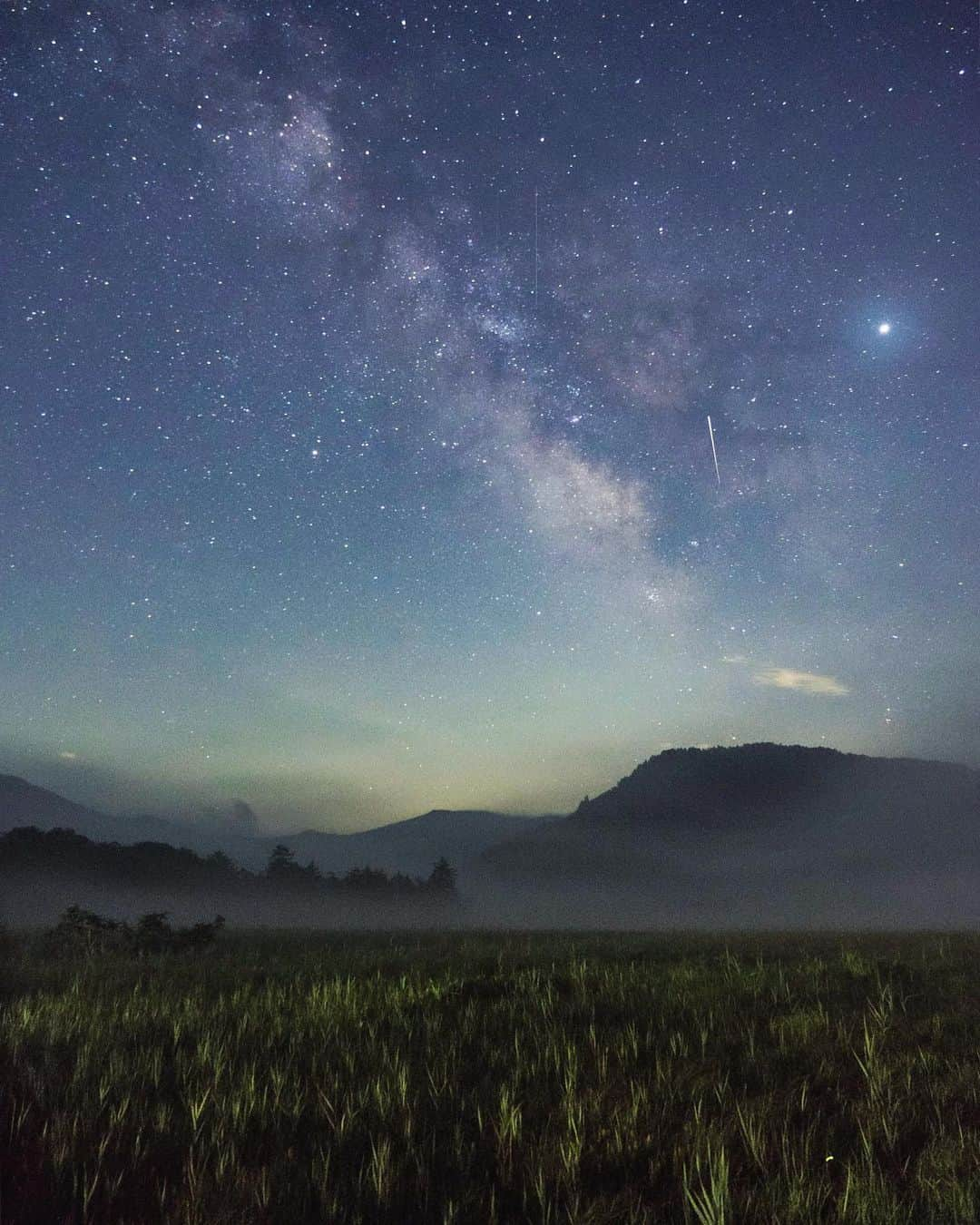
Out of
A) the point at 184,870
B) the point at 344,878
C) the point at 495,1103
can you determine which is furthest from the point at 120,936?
the point at 344,878

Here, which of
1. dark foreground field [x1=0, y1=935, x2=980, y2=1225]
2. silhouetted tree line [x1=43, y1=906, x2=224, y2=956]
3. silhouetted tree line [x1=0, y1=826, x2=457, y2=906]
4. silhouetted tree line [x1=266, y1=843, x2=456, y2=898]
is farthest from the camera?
silhouetted tree line [x1=266, y1=843, x2=456, y2=898]

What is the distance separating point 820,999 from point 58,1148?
21.8 ft

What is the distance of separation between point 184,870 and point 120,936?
7519 cm

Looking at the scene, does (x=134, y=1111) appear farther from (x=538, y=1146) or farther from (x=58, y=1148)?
(x=538, y=1146)

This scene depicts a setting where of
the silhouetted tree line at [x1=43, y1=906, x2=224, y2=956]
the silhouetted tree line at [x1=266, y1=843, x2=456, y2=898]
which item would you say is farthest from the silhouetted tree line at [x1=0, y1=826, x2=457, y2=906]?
the silhouetted tree line at [x1=43, y1=906, x2=224, y2=956]

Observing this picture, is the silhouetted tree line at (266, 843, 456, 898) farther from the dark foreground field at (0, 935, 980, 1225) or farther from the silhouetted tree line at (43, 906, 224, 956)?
the dark foreground field at (0, 935, 980, 1225)

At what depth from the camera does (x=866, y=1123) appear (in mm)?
3430

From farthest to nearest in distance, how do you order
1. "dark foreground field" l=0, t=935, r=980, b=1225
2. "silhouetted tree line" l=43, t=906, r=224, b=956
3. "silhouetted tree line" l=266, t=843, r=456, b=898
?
"silhouetted tree line" l=266, t=843, r=456, b=898 < "silhouetted tree line" l=43, t=906, r=224, b=956 < "dark foreground field" l=0, t=935, r=980, b=1225

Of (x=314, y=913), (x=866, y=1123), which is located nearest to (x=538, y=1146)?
(x=866, y=1123)

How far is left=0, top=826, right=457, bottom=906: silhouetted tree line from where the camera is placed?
2302 inches

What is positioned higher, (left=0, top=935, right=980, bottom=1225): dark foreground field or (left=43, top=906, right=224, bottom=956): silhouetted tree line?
(left=0, top=935, right=980, bottom=1225): dark foreground field

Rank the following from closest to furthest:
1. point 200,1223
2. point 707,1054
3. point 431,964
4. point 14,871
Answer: point 200,1223 → point 707,1054 → point 431,964 → point 14,871

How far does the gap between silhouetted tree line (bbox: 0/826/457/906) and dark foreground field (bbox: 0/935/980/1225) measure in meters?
61.8

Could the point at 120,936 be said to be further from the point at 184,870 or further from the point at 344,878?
the point at 344,878
